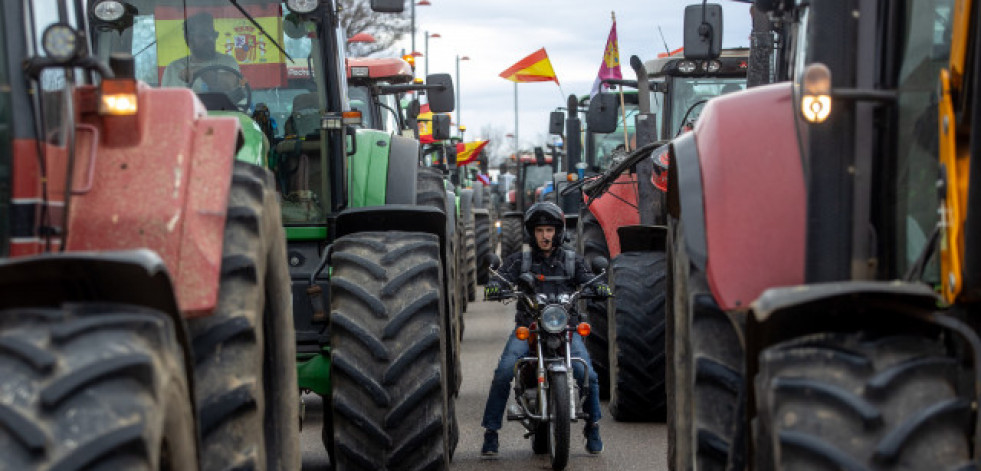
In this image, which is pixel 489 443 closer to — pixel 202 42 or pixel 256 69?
pixel 256 69

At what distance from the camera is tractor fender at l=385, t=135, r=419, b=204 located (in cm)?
926

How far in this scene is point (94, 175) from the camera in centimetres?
484

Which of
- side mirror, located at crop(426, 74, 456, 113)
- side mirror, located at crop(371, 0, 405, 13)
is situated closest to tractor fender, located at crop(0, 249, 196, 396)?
side mirror, located at crop(371, 0, 405, 13)

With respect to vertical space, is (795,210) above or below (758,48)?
below

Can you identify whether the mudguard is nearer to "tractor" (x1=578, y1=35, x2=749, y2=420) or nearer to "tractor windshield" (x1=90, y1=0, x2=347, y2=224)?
"tractor windshield" (x1=90, y1=0, x2=347, y2=224)

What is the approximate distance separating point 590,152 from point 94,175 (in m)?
16.0

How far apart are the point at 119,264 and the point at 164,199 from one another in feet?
2.73

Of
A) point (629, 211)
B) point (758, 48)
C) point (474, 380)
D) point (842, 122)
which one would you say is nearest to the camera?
point (842, 122)

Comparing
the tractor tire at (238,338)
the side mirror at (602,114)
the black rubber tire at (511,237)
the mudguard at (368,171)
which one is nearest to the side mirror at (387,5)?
the mudguard at (368,171)

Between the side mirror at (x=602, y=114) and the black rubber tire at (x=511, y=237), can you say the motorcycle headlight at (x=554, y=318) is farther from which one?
the black rubber tire at (x=511, y=237)

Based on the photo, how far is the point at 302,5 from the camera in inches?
337

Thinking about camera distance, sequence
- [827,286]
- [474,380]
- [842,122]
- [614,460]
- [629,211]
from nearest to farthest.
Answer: [827,286] < [842,122] < [614,460] < [629,211] < [474,380]

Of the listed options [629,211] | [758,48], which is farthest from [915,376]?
[629,211]

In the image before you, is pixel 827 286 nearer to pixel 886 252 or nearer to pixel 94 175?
pixel 886 252
